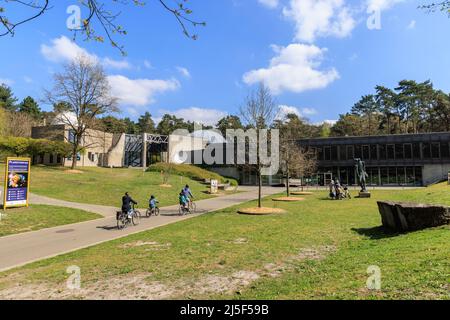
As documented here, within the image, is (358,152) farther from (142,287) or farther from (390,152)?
(142,287)

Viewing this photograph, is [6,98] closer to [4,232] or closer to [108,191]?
[108,191]

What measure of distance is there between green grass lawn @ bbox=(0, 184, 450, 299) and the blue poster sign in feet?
31.8

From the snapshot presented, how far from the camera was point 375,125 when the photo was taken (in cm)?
7819

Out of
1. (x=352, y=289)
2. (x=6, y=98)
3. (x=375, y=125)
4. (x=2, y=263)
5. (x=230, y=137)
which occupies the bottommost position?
(x=2, y=263)

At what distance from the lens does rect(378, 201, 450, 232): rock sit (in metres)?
9.39

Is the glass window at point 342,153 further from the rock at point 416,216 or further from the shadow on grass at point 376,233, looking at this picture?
the rock at point 416,216

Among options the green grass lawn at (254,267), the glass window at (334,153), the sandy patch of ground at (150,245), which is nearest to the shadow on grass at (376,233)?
the green grass lawn at (254,267)

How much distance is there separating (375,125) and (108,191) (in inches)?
2864

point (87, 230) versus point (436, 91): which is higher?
point (436, 91)

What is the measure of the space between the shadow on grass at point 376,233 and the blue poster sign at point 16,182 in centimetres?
1774

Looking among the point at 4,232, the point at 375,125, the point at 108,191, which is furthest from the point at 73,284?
the point at 375,125

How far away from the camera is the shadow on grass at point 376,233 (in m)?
9.77

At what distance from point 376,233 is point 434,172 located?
4650 cm

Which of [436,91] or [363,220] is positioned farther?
[436,91]
